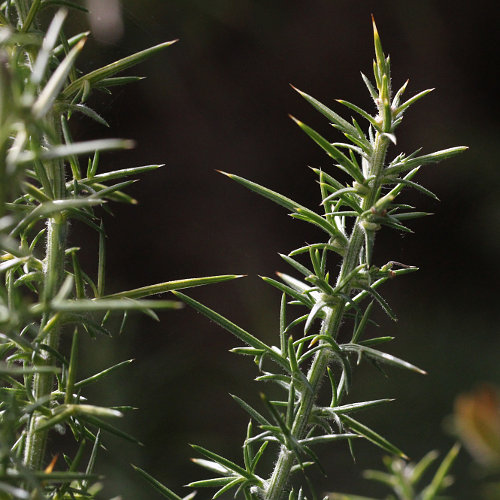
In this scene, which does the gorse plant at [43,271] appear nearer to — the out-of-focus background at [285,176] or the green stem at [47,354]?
the green stem at [47,354]

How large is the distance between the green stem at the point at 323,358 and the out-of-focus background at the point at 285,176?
33.9 inches

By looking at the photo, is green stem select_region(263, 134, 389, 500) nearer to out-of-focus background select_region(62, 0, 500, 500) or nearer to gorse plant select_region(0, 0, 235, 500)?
gorse plant select_region(0, 0, 235, 500)

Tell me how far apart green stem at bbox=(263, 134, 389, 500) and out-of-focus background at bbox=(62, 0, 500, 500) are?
2.82 feet

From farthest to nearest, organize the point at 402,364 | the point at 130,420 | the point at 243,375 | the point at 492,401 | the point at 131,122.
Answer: the point at 131,122
the point at 243,375
the point at 130,420
the point at 402,364
the point at 492,401

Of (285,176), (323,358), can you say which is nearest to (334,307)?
(323,358)

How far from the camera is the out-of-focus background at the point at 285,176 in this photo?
3.76 feet

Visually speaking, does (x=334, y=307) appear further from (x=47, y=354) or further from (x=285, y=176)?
(x=285, y=176)

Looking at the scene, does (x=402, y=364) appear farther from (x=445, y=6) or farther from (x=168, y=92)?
(x=445, y=6)

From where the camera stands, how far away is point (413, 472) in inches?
6.0

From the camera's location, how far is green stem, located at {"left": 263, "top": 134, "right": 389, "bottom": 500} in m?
0.24

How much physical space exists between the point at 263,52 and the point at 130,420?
809 mm

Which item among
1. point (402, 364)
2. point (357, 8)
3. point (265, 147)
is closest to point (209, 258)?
point (265, 147)

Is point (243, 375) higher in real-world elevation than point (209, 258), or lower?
lower

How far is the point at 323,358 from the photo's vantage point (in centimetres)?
25
